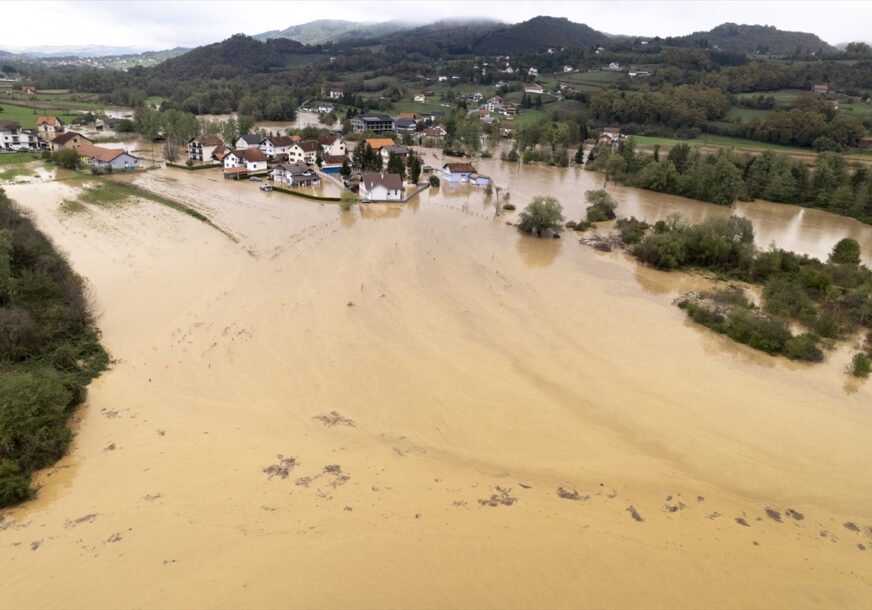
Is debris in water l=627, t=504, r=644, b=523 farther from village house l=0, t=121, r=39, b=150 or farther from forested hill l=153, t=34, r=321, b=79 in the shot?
forested hill l=153, t=34, r=321, b=79

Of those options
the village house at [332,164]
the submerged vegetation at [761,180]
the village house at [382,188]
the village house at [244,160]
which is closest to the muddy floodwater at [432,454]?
the village house at [382,188]

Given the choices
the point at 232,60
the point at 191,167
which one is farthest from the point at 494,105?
the point at 232,60

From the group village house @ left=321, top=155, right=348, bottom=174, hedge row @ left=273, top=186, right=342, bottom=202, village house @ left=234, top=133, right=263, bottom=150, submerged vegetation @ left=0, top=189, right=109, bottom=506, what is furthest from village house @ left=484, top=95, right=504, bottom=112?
submerged vegetation @ left=0, top=189, right=109, bottom=506

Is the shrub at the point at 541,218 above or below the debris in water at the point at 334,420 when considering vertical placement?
above

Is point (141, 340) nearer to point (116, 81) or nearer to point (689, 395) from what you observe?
point (689, 395)

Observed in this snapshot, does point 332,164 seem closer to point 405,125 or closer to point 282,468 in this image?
point 405,125

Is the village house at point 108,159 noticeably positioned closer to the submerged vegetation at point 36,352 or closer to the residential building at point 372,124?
the submerged vegetation at point 36,352
